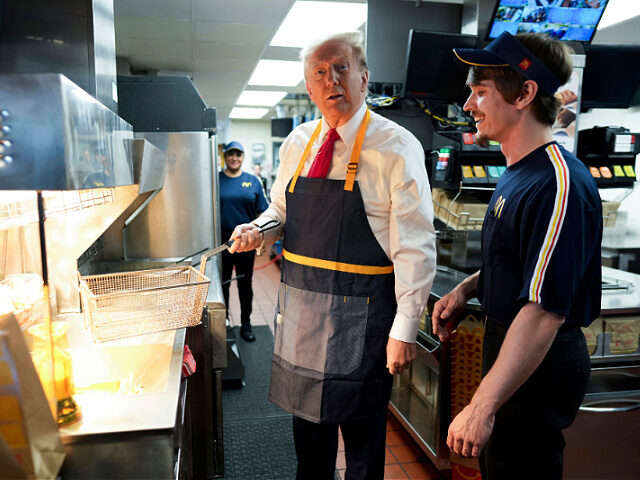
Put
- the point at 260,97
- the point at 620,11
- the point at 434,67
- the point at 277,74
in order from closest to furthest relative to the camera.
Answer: the point at 434,67 < the point at 620,11 < the point at 277,74 < the point at 260,97

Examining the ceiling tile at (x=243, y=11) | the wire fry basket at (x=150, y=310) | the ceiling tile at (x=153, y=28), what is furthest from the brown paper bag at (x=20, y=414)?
the ceiling tile at (x=153, y=28)

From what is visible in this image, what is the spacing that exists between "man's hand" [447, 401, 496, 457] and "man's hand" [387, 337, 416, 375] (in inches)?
14.4

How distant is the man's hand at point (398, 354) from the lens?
5.25ft

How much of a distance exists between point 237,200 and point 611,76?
330cm

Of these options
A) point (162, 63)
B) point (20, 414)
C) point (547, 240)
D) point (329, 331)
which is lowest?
point (329, 331)

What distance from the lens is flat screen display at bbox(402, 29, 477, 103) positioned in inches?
112

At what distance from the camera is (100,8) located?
1.57 metres

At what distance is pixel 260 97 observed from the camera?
986cm

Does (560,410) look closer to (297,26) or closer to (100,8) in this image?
(100,8)

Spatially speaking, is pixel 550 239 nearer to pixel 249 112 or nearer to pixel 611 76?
pixel 611 76

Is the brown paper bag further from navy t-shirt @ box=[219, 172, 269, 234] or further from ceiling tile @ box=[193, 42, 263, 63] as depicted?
ceiling tile @ box=[193, 42, 263, 63]

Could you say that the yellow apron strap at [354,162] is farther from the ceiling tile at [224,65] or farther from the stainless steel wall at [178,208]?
the ceiling tile at [224,65]

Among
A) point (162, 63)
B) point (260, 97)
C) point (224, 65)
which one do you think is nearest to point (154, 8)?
point (162, 63)

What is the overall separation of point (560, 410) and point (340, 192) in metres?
0.95
